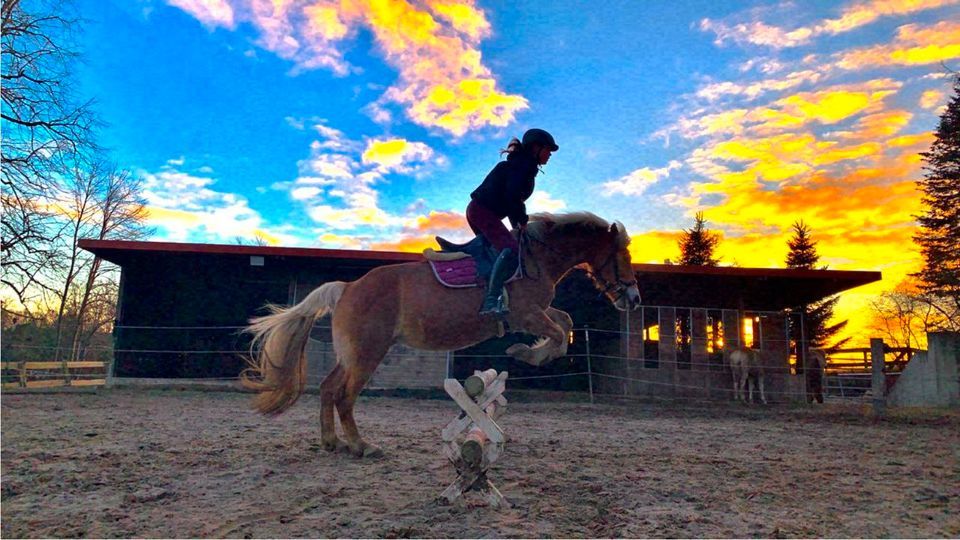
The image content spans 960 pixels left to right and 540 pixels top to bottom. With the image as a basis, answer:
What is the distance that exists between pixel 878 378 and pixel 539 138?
34.3ft

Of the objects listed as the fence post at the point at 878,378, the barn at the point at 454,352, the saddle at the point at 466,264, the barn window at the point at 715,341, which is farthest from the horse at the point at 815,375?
the saddle at the point at 466,264

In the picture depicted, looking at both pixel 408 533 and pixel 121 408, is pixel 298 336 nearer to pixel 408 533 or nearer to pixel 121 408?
pixel 408 533

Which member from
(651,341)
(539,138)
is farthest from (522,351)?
(651,341)

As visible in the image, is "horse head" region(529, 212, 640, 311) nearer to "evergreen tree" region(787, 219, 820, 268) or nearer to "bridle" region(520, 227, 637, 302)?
"bridle" region(520, 227, 637, 302)

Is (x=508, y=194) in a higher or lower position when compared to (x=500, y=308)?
higher

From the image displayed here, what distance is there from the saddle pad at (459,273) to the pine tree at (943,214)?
84.3ft

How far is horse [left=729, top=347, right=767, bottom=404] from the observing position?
46.0 ft

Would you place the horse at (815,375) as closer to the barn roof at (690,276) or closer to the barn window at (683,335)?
the barn roof at (690,276)

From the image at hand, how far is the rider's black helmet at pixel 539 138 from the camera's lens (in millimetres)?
4418

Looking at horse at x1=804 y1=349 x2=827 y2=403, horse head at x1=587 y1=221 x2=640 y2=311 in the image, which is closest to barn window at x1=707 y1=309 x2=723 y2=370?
horse at x1=804 y1=349 x2=827 y2=403

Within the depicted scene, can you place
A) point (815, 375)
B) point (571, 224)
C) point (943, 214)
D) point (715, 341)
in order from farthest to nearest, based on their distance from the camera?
point (943, 214) < point (815, 375) < point (715, 341) < point (571, 224)

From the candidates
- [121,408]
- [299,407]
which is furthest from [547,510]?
[121,408]

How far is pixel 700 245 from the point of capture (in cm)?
3484

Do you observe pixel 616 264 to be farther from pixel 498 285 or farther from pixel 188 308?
pixel 188 308
